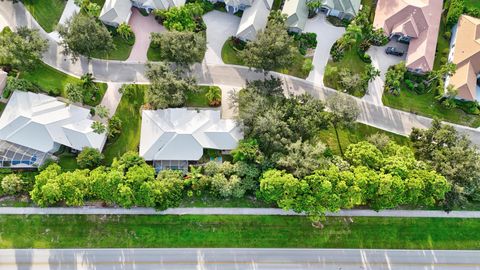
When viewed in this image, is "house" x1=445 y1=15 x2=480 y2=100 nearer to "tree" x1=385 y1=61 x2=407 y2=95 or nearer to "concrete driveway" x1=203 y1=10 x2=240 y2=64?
"tree" x1=385 y1=61 x2=407 y2=95

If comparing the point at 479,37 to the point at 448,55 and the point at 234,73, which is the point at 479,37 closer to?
the point at 448,55

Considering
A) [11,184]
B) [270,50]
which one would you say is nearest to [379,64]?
[270,50]

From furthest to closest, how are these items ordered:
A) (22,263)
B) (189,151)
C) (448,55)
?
(448,55)
(189,151)
(22,263)

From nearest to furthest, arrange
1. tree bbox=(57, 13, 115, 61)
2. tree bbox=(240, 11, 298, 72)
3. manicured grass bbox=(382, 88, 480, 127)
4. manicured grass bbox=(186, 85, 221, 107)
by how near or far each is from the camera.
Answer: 1. tree bbox=(57, 13, 115, 61)
2. tree bbox=(240, 11, 298, 72)
3. manicured grass bbox=(186, 85, 221, 107)
4. manicured grass bbox=(382, 88, 480, 127)

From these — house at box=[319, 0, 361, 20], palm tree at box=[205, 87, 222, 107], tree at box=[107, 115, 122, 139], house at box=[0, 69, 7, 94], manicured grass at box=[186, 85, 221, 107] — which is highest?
house at box=[319, 0, 361, 20]

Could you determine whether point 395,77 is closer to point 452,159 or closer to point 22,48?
point 452,159

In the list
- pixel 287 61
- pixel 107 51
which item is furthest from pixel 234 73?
pixel 107 51

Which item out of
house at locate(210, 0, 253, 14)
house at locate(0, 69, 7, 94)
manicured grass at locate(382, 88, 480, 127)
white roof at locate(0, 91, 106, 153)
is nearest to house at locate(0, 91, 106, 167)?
white roof at locate(0, 91, 106, 153)
